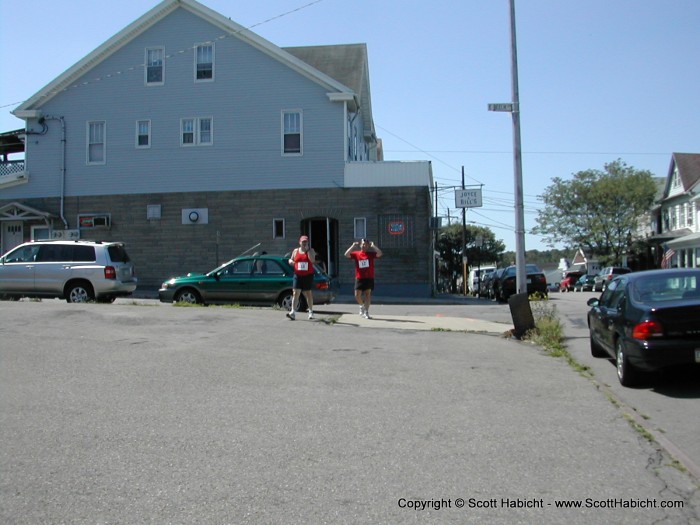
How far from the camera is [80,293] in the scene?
58.8ft

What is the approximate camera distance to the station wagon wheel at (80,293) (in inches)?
704

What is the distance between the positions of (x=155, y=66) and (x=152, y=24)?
Answer: 167 cm

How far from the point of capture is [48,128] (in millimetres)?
29625

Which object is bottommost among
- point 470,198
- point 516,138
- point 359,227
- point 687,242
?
point 687,242

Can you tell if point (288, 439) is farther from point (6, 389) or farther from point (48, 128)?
point (48, 128)

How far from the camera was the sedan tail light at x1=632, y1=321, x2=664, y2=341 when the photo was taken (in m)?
8.00

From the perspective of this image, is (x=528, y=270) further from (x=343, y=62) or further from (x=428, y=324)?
(x=428, y=324)

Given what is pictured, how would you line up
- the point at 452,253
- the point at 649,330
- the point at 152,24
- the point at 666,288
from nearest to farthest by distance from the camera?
the point at 649,330
the point at 666,288
the point at 152,24
the point at 452,253

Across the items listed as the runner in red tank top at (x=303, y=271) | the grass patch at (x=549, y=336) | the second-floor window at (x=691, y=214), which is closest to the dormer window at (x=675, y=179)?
the second-floor window at (x=691, y=214)

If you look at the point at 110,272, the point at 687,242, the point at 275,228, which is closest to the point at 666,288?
the point at 110,272

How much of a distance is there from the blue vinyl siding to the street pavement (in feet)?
58.9

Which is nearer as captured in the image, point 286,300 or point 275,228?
point 286,300

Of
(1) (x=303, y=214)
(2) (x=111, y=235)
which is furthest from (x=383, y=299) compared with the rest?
(2) (x=111, y=235)

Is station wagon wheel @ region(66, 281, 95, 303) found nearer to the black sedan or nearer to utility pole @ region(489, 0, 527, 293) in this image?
utility pole @ region(489, 0, 527, 293)
